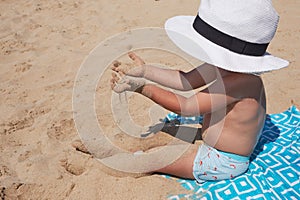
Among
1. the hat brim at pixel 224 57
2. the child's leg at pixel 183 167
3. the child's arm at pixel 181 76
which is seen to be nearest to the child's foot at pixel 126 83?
the child's arm at pixel 181 76

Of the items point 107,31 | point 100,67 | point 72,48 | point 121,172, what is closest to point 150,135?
point 121,172

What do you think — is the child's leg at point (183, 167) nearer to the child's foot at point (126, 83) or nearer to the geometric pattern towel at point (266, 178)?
the geometric pattern towel at point (266, 178)

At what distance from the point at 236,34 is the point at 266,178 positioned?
659 mm

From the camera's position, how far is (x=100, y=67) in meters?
2.43

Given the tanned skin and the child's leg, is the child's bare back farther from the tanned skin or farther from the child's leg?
the child's leg

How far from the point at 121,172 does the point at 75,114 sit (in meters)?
0.57

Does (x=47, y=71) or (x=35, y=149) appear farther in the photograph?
(x=47, y=71)

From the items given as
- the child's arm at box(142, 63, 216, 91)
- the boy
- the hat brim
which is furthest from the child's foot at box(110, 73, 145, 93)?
the hat brim

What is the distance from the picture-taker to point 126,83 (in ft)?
4.61

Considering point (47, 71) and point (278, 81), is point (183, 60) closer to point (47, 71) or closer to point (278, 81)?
point (278, 81)

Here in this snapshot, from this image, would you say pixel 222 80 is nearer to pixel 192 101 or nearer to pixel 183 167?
pixel 192 101

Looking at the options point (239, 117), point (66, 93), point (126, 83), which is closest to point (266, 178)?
point (239, 117)

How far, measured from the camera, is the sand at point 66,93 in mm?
1528

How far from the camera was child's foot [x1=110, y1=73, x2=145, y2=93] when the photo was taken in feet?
4.61
